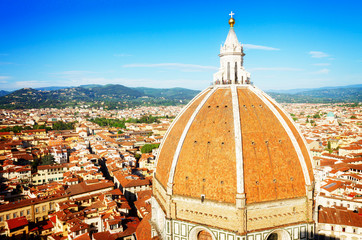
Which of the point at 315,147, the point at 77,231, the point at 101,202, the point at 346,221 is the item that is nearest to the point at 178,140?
the point at 77,231

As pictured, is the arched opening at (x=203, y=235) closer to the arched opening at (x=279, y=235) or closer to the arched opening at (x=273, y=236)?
the arched opening at (x=279, y=235)

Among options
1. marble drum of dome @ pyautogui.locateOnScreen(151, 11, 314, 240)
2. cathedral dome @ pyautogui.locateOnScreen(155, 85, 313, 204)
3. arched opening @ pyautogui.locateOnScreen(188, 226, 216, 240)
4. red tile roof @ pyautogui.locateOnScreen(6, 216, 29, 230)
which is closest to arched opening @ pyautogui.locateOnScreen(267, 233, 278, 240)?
marble drum of dome @ pyautogui.locateOnScreen(151, 11, 314, 240)

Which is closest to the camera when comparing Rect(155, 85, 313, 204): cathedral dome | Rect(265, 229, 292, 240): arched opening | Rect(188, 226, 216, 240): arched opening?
Rect(155, 85, 313, 204): cathedral dome

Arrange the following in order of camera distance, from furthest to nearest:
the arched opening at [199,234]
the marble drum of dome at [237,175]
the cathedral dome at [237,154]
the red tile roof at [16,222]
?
the red tile roof at [16,222] < the arched opening at [199,234] < the cathedral dome at [237,154] < the marble drum of dome at [237,175]

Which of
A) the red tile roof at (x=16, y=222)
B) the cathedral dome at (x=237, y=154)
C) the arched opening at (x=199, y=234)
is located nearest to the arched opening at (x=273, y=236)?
the cathedral dome at (x=237, y=154)

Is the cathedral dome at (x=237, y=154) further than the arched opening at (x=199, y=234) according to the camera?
No

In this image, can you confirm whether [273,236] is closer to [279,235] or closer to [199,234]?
[279,235]

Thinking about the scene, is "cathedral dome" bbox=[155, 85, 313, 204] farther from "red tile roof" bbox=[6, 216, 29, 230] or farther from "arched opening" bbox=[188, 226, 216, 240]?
"red tile roof" bbox=[6, 216, 29, 230]

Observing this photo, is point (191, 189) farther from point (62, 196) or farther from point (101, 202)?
point (62, 196)
